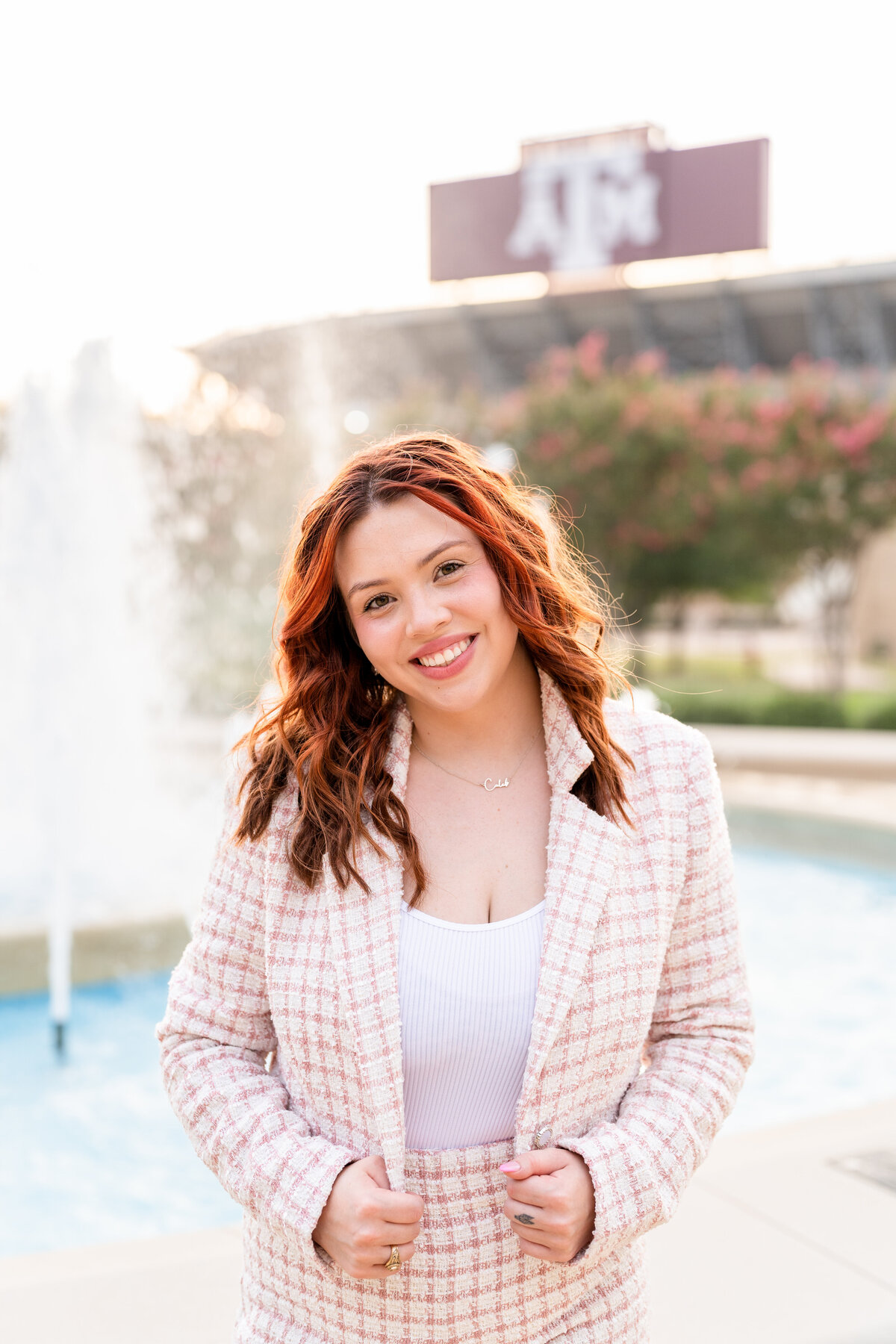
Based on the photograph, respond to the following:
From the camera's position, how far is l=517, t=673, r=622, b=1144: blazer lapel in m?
1.44

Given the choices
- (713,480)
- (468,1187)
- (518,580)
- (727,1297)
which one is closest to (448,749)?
(518,580)

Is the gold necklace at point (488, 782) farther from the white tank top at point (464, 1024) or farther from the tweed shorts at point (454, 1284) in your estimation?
the tweed shorts at point (454, 1284)

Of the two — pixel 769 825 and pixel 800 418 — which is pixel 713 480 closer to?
pixel 800 418

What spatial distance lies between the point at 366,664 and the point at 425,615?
0.78 feet

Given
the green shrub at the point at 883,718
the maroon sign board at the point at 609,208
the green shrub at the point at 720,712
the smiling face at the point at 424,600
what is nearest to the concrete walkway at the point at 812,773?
the green shrub at the point at 883,718

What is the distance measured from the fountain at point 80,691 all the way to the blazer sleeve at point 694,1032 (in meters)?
4.21

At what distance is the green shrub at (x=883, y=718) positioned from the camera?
563 inches

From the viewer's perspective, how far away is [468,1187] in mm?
1492

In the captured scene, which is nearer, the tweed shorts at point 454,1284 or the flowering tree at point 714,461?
the tweed shorts at point 454,1284

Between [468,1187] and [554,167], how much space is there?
2299 centimetres

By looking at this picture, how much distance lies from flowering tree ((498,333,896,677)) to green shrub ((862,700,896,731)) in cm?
226

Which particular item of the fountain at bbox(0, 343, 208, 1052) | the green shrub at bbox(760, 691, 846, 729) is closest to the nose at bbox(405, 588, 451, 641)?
the fountain at bbox(0, 343, 208, 1052)

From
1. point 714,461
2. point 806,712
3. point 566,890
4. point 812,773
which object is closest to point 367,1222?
point 566,890

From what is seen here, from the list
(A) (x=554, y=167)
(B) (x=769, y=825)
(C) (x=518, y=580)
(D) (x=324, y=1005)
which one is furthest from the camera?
(A) (x=554, y=167)
